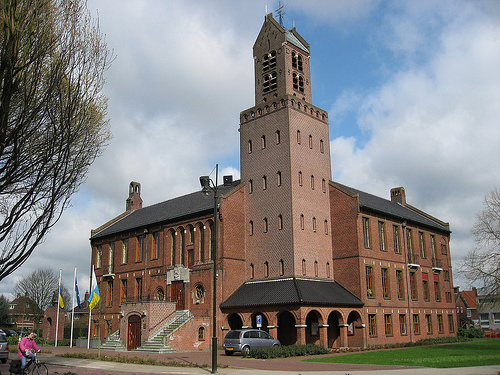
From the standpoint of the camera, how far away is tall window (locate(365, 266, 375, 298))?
126ft

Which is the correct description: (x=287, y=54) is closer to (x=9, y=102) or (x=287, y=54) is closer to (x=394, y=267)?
(x=394, y=267)

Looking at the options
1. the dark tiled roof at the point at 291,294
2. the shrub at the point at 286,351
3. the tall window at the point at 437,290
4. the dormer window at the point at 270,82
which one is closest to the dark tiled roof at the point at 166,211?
the dark tiled roof at the point at 291,294

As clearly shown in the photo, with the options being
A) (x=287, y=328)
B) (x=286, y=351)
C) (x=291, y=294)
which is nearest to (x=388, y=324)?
(x=287, y=328)

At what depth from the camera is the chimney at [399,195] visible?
177 feet

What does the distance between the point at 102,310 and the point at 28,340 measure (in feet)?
110

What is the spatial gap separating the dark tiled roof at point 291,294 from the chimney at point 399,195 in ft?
62.8

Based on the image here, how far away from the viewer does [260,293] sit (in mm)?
35938

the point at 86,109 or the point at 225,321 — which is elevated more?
the point at 86,109

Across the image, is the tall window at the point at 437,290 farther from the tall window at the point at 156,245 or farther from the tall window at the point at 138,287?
the tall window at the point at 138,287

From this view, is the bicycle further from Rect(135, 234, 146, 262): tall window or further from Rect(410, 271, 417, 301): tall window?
Rect(410, 271, 417, 301): tall window

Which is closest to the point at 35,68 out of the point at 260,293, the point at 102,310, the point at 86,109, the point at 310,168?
the point at 86,109

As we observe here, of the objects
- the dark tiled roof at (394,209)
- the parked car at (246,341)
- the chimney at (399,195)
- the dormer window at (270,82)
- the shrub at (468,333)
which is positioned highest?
the dormer window at (270,82)

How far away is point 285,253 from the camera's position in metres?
36.9

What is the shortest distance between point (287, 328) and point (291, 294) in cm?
490
